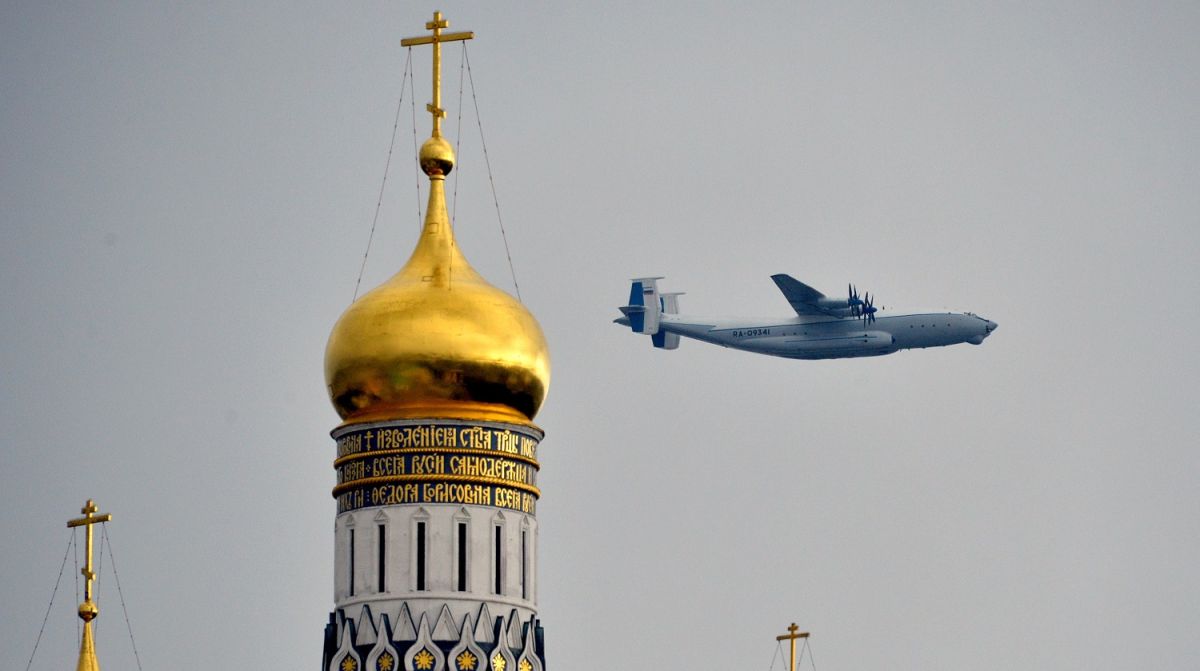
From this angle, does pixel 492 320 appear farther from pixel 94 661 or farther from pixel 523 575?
pixel 94 661

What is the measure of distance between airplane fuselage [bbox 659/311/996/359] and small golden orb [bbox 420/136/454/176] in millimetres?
60766

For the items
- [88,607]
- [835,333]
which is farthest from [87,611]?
[835,333]

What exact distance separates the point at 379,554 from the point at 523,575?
7.68 feet

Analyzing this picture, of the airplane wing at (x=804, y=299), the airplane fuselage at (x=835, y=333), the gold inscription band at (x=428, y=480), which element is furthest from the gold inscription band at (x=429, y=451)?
the airplane wing at (x=804, y=299)

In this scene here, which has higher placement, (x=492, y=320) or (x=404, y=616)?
(x=492, y=320)

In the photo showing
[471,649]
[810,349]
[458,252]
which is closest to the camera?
[471,649]

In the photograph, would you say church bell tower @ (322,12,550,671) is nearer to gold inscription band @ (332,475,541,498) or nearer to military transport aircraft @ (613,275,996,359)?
gold inscription band @ (332,475,541,498)

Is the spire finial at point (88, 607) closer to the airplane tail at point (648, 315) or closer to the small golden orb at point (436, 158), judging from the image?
the small golden orb at point (436, 158)

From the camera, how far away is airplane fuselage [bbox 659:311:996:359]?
111188 millimetres

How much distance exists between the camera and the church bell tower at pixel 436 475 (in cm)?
4778

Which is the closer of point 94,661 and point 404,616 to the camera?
point 404,616

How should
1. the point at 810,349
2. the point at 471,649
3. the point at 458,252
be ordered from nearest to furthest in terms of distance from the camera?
the point at 471,649 → the point at 458,252 → the point at 810,349

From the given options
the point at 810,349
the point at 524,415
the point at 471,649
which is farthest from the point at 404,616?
the point at 810,349

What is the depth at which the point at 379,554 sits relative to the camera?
48.3m
